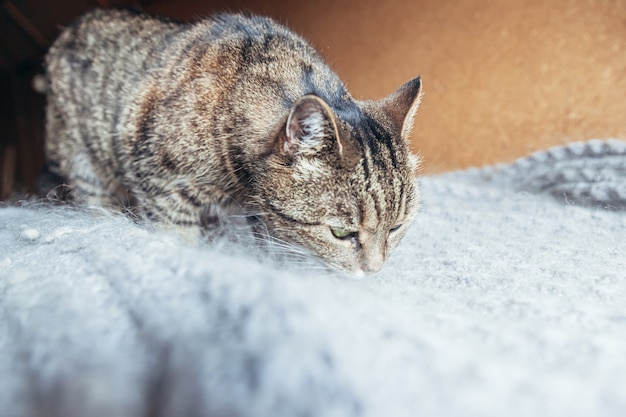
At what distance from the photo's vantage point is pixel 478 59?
1551mm

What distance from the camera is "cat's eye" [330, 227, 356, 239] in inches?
34.9

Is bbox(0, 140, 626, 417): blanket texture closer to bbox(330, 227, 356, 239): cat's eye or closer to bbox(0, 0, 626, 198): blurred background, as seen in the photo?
bbox(330, 227, 356, 239): cat's eye

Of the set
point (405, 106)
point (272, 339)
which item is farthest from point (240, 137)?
point (272, 339)

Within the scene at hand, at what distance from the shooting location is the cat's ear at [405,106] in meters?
0.99

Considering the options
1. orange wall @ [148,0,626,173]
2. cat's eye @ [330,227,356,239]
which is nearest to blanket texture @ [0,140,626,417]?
cat's eye @ [330,227,356,239]

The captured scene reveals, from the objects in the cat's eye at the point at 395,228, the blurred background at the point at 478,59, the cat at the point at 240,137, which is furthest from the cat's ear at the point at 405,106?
the blurred background at the point at 478,59

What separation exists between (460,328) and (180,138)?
0.72 meters

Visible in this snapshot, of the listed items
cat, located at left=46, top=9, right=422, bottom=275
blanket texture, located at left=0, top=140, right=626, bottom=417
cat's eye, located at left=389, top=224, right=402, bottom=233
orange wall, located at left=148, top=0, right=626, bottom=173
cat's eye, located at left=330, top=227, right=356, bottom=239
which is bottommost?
blanket texture, located at left=0, top=140, right=626, bottom=417

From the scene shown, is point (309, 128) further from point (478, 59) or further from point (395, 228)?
point (478, 59)

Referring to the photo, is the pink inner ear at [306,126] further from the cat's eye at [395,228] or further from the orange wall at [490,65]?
the orange wall at [490,65]

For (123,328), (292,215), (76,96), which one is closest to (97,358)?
(123,328)

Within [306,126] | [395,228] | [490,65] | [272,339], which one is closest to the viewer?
[272,339]

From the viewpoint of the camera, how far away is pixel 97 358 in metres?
0.45

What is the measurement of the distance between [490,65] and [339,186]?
0.95 metres
